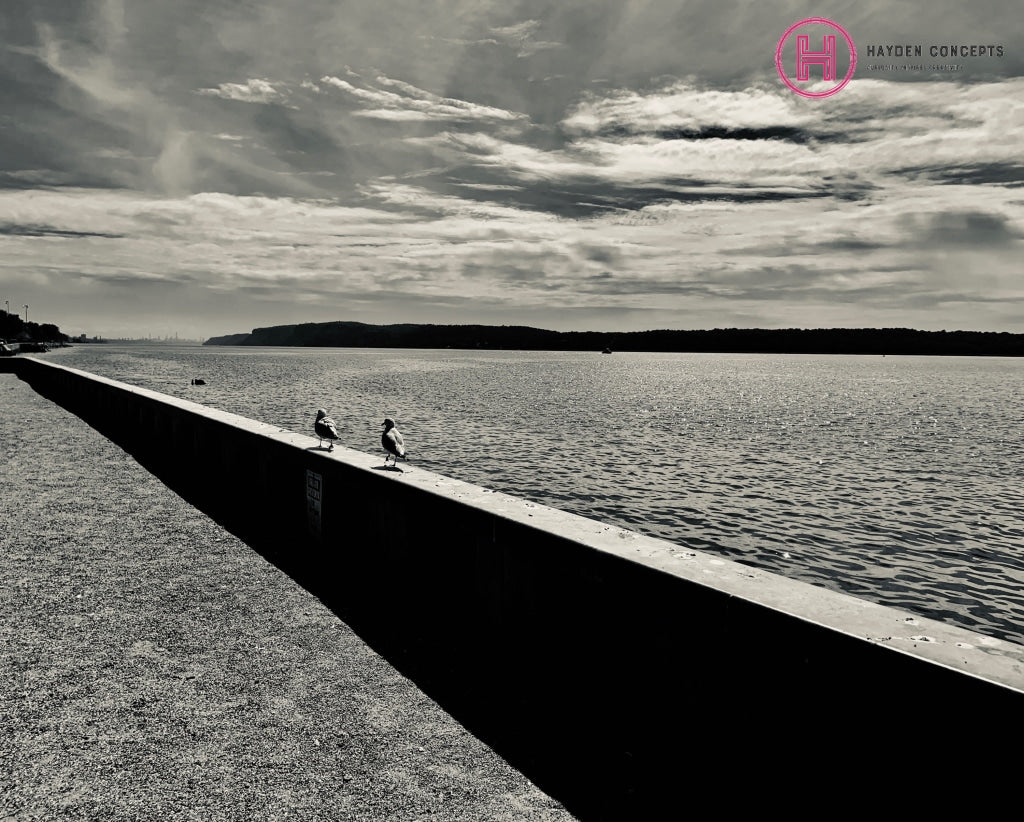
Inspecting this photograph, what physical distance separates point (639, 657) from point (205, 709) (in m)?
2.49

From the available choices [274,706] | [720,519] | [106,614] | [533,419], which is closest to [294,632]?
[274,706]

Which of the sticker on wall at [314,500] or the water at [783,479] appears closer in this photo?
the sticker on wall at [314,500]

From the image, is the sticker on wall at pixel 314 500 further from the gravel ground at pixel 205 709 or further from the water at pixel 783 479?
the water at pixel 783 479

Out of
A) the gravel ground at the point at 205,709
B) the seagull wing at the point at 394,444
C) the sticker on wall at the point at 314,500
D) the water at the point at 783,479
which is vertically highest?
the seagull wing at the point at 394,444

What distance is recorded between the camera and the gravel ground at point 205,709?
334 centimetres

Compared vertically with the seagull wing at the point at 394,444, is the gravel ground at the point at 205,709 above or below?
below

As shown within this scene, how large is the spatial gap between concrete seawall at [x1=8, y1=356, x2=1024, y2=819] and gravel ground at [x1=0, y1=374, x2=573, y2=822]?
27 centimetres

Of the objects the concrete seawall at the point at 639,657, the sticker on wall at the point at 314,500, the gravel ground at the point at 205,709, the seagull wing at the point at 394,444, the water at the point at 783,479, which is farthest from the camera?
the water at the point at 783,479

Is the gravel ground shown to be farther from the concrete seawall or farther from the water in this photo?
the water

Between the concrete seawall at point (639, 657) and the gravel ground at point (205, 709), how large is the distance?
0.27 m

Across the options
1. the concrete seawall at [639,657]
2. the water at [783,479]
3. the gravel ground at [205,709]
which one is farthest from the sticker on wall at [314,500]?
the water at [783,479]

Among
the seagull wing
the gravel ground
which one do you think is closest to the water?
the seagull wing

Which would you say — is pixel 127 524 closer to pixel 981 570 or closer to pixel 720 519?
pixel 720 519

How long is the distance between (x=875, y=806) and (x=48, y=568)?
6823mm
